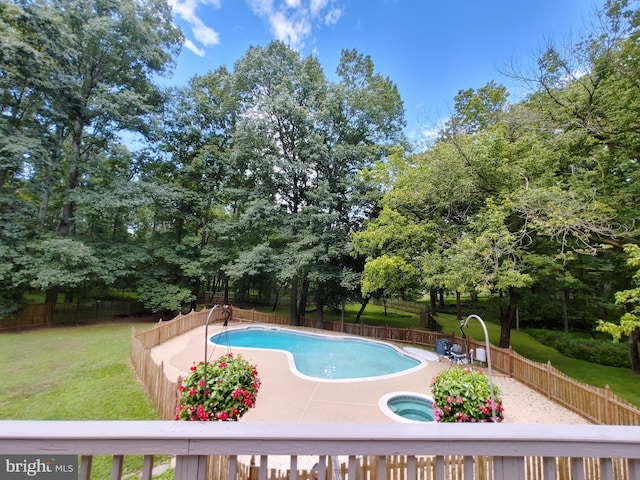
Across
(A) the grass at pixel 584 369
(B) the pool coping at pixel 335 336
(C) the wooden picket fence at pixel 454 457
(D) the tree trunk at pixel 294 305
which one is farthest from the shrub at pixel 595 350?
(D) the tree trunk at pixel 294 305

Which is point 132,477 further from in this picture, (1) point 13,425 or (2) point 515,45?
(2) point 515,45

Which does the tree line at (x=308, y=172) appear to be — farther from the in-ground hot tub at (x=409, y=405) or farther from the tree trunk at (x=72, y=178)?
the in-ground hot tub at (x=409, y=405)

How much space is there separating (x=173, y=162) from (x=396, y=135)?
47.4 feet

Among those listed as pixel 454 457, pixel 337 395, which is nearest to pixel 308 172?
pixel 337 395

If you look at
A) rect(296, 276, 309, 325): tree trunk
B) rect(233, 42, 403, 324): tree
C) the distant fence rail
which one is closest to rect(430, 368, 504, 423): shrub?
the distant fence rail

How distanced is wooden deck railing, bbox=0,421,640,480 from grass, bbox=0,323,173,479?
3404mm

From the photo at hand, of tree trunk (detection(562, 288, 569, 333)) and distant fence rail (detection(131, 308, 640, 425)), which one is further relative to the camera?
tree trunk (detection(562, 288, 569, 333))

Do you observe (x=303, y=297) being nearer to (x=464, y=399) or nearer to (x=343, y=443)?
(x=464, y=399)

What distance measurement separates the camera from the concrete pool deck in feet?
19.5

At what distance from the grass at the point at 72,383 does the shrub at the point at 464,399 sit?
419 cm

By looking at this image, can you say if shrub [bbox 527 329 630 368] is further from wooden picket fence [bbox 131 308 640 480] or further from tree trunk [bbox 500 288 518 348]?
wooden picket fence [bbox 131 308 640 480]

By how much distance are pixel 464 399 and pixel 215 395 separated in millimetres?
3959

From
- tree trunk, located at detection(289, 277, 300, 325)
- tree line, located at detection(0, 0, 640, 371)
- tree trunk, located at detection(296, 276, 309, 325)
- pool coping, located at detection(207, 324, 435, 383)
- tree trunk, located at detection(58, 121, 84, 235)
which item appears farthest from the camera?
tree trunk, located at detection(296, 276, 309, 325)

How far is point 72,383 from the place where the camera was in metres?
6.80
